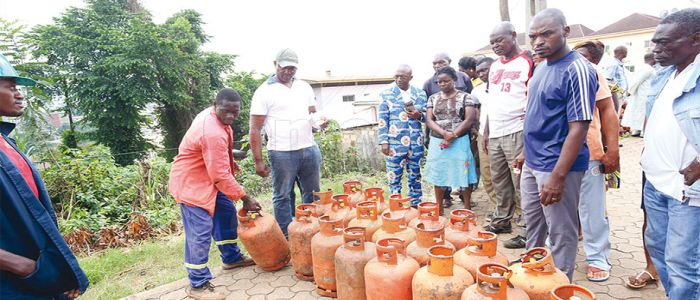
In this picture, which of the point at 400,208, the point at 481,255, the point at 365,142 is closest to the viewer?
the point at 481,255

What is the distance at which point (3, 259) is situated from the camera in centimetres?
146

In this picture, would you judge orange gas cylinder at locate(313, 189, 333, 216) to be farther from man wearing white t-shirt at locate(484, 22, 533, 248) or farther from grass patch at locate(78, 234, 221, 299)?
man wearing white t-shirt at locate(484, 22, 533, 248)

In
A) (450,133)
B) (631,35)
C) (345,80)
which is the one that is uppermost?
(631,35)

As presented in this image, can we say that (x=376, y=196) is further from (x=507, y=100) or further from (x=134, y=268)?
(x=134, y=268)

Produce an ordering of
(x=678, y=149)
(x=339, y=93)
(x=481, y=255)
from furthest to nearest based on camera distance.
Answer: (x=339, y=93), (x=481, y=255), (x=678, y=149)

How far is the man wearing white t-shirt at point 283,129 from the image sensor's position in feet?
12.3

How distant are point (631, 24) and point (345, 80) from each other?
1265 inches

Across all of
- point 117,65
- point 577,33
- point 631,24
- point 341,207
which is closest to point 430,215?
point 341,207

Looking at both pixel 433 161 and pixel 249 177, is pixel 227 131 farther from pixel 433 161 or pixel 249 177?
pixel 249 177

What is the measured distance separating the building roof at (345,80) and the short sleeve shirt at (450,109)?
67.8 ft

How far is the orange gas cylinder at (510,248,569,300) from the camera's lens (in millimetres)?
1968

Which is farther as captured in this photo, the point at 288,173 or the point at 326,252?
the point at 288,173

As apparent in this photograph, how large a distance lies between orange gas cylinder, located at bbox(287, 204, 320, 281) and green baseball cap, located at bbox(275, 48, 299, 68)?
1417 mm

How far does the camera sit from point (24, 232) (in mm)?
1581
